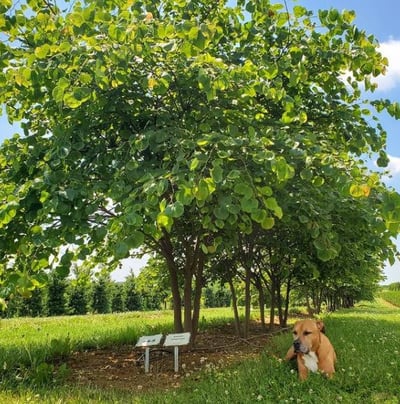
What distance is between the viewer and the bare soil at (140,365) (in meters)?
6.00

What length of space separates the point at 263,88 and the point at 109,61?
1480 mm

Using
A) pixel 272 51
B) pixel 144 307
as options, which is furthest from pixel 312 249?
pixel 144 307

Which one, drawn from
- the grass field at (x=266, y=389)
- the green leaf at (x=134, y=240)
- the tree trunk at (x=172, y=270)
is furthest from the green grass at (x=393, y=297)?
the green leaf at (x=134, y=240)

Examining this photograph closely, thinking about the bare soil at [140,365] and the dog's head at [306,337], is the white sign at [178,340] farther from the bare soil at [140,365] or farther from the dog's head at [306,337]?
the dog's head at [306,337]

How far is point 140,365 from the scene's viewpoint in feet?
24.0

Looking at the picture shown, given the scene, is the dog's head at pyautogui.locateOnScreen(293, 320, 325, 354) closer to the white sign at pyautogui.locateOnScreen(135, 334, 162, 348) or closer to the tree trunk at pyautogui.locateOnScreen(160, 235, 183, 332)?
the white sign at pyautogui.locateOnScreen(135, 334, 162, 348)

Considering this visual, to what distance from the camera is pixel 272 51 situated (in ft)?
19.6

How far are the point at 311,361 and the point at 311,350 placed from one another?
0.57 feet

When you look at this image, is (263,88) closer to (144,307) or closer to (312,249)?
(312,249)

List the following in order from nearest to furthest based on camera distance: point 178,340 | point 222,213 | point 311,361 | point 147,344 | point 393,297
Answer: point 222,213, point 311,361, point 178,340, point 147,344, point 393,297

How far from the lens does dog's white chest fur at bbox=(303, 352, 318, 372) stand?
5.24 metres

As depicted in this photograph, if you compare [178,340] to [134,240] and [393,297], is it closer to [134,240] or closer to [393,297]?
[134,240]

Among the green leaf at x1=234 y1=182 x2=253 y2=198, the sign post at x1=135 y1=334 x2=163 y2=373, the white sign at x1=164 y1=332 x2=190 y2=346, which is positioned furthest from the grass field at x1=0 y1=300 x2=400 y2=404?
the green leaf at x1=234 y1=182 x2=253 y2=198

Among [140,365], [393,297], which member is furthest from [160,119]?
[393,297]
